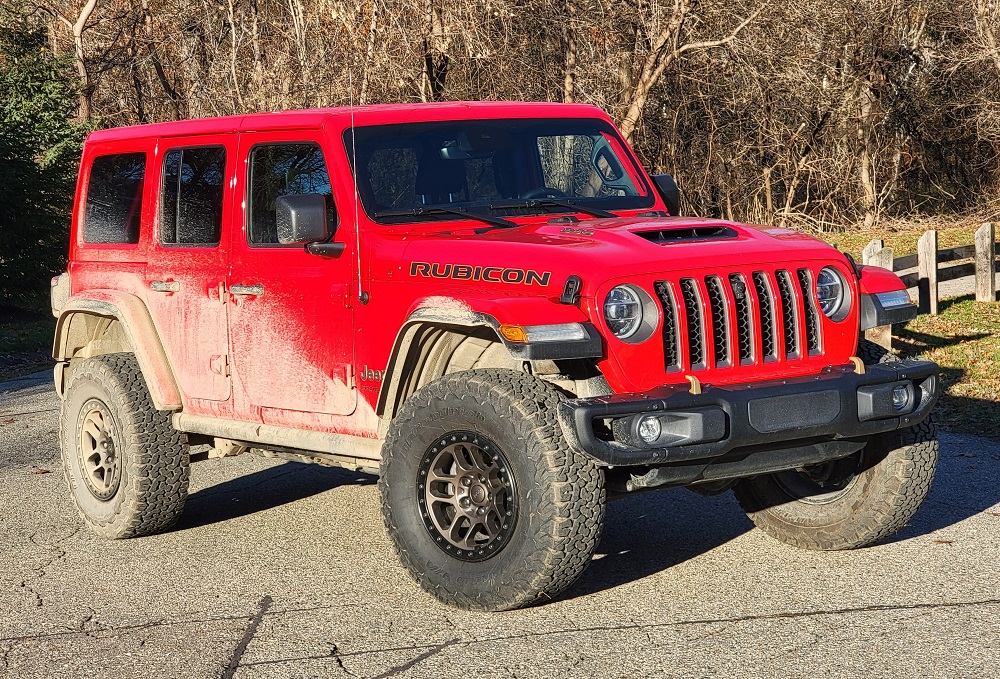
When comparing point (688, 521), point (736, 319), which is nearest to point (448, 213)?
point (736, 319)

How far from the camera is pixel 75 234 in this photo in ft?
23.9

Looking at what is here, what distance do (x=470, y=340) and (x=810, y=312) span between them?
56.1 inches

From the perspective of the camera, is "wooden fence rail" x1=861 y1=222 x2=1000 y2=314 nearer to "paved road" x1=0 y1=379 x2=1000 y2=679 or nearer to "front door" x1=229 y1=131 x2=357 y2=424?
"paved road" x1=0 y1=379 x2=1000 y2=679

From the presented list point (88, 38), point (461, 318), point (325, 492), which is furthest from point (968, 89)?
point (461, 318)

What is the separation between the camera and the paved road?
4.66 metres

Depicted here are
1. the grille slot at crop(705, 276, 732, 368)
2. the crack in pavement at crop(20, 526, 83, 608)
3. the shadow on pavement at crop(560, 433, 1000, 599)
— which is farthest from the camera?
the shadow on pavement at crop(560, 433, 1000, 599)

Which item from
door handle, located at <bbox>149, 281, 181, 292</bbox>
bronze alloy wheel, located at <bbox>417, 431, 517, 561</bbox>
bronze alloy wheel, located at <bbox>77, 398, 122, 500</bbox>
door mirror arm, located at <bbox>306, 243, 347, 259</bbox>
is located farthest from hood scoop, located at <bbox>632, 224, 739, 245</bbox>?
bronze alloy wheel, located at <bbox>77, 398, 122, 500</bbox>

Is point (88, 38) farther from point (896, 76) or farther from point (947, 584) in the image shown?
point (947, 584)

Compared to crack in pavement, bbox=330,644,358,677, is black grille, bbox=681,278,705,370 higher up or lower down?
higher up

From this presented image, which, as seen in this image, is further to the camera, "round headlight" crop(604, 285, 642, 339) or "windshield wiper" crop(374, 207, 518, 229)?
"windshield wiper" crop(374, 207, 518, 229)

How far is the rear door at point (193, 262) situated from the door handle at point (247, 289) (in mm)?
94

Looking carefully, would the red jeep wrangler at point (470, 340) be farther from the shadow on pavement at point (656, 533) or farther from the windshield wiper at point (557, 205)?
the shadow on pavement at point (656, 533)

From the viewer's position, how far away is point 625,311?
5.00 m

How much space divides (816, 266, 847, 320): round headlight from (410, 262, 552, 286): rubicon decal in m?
1.25
